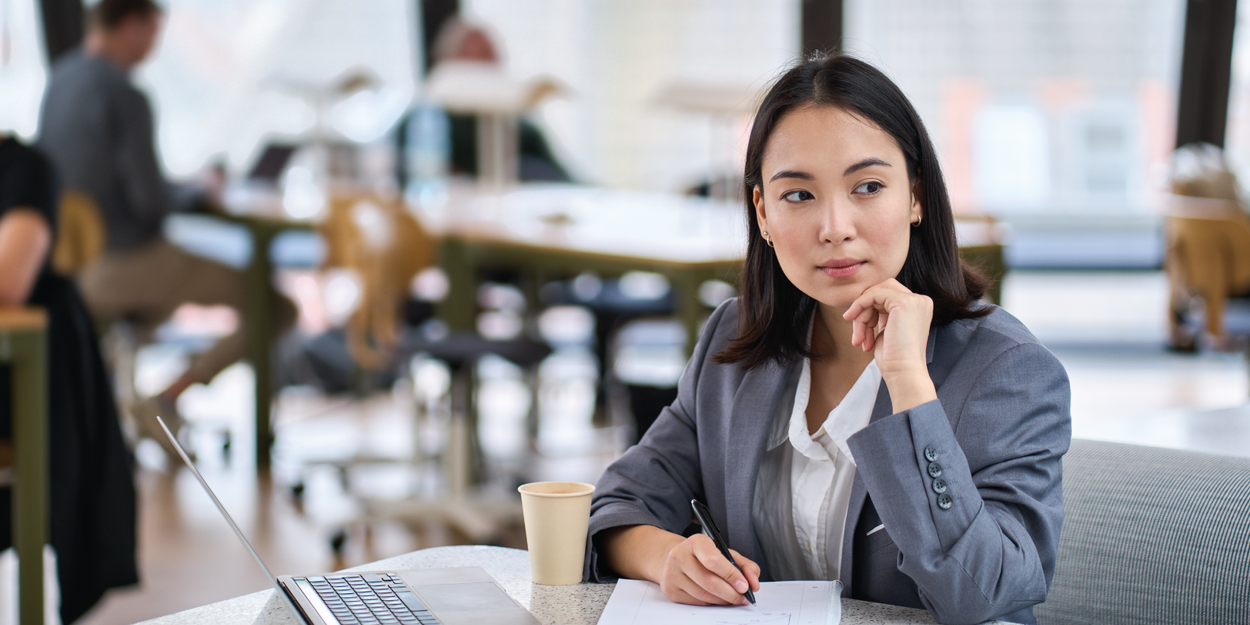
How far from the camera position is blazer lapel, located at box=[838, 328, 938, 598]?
1020mm

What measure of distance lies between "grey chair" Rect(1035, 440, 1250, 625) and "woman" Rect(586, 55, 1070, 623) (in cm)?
21

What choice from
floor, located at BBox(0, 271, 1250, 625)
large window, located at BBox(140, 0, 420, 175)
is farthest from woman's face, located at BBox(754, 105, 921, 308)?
large window, located at BBox(140, 0, 420, 175)

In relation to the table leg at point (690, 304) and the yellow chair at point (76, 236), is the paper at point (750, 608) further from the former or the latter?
the yellow chair at point (76, 236)

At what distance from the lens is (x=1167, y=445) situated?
4.54 feet

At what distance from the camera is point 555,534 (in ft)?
3.31

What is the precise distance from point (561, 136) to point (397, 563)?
513cm

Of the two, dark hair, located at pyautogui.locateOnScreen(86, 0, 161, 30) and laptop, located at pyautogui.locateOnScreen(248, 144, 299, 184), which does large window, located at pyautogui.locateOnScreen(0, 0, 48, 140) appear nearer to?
laptop, located at pyautogui.locateOnScreen(248, 144, 299, 184)

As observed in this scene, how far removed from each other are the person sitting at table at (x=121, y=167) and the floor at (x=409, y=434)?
494 millimetres

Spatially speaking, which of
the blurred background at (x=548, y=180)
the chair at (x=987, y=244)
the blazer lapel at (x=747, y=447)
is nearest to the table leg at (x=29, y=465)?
the blurred background at (x=548, y=180)

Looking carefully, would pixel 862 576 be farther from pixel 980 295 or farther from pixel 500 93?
pixel 500 93

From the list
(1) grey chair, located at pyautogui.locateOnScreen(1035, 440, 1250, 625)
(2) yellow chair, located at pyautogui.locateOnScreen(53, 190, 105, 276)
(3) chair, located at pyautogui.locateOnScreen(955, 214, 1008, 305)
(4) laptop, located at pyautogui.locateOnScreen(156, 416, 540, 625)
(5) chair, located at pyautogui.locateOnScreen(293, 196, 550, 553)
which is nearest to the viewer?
(4) laptop, located at pyautogui.locateOnScreen(156, 416, 540, 625)

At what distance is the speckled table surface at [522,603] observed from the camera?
0.90m

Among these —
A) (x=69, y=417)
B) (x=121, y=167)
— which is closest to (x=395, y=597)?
(x=69, y=417)

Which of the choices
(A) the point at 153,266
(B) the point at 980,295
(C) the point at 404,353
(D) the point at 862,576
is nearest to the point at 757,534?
(D) the point at 862,576
